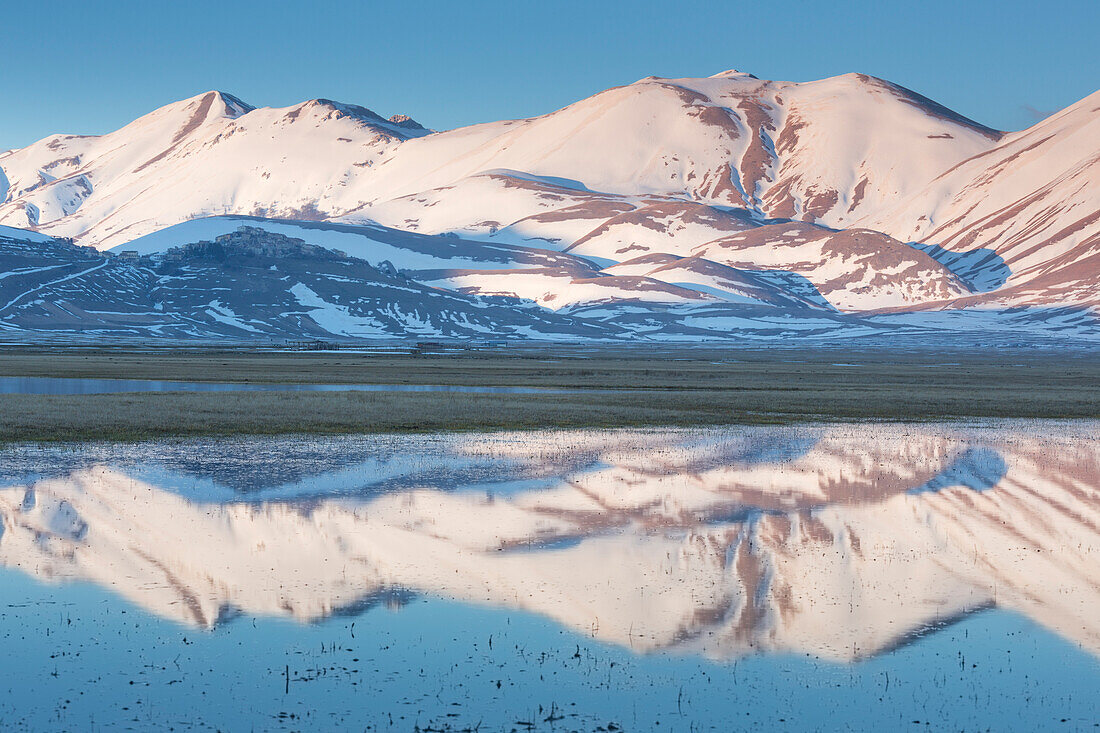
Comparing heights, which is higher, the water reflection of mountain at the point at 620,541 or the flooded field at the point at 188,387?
the water reflection of mountain at the point at 620,541

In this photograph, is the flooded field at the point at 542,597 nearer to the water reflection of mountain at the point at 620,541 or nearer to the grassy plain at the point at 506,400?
the water reflection of mountain at the point at 620,541

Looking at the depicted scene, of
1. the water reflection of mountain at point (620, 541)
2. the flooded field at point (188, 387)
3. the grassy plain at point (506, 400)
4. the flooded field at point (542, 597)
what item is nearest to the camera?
the flooded field at point (542, 597)

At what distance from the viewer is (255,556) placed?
21.9 m

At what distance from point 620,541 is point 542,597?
4.98 metres

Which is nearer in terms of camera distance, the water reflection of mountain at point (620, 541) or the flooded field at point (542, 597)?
the flooded field at point (542, 597)

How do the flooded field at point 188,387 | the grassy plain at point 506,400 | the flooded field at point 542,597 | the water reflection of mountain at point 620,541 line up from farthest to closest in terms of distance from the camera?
the flooded field at point 188,387, the grassy plain at point 506,400, the water reflection of mountain at point 620,541, the flooded field at point 542,597

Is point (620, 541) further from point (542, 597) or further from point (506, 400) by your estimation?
point (506, 400)

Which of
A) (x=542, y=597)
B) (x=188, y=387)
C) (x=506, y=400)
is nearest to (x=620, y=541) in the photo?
(x=542, y=597)

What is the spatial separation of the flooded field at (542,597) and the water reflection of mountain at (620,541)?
4.0 inches

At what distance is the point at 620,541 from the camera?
2398 cm

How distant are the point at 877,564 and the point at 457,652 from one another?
954cm

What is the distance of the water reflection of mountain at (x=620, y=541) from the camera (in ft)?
60.6

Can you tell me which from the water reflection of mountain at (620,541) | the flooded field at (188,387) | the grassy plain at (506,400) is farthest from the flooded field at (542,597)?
the flooded field at (188,387)

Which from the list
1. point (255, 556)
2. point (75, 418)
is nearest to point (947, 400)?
point (75, 418)
